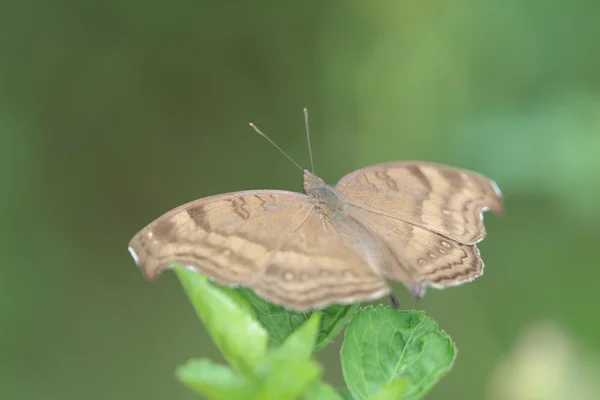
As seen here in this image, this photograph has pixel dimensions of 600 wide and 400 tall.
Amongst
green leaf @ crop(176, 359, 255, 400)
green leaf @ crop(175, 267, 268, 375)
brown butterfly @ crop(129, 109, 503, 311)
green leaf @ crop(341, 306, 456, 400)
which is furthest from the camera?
brown butterfly @ crop(129, 109, 503, 311)

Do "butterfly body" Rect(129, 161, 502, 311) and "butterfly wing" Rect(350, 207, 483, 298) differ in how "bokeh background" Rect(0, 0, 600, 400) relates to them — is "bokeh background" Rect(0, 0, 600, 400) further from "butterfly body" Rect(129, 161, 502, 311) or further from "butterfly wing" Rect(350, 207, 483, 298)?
"butterfly wing" Rect(350, 207, 483, 298)

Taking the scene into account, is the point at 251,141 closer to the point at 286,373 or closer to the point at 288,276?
the point at 288,276

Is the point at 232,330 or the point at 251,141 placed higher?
the point at 232,330

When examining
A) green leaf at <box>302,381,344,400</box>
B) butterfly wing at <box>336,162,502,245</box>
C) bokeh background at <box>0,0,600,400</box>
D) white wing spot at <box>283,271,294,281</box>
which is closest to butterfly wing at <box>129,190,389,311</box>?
white wing spot at <box>283,271,294,281</box>

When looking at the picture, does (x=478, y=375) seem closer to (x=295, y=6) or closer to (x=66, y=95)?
(x=295, y=6)

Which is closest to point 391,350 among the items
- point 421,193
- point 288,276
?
point 288,276

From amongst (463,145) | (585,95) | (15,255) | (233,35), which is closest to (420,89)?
(463,145)

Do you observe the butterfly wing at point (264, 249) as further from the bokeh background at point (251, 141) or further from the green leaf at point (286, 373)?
the bokeh background at point (251, 141)
